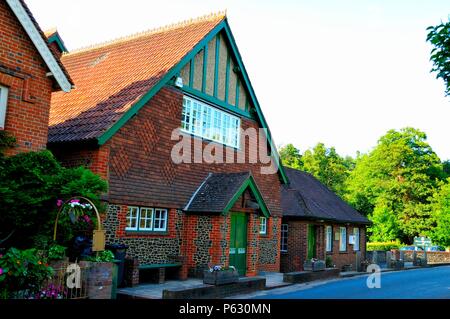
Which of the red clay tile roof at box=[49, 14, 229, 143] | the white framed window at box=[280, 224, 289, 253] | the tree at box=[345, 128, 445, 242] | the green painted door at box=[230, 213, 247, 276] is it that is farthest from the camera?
the tree at box=[345, 128, 445, 242]

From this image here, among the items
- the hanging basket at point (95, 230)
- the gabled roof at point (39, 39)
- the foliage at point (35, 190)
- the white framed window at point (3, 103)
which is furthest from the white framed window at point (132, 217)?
the white framed window at point (3, 103)

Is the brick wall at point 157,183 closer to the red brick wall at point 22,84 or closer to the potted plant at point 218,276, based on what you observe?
the red brick wall at point 22,84

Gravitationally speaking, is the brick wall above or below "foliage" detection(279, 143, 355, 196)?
below

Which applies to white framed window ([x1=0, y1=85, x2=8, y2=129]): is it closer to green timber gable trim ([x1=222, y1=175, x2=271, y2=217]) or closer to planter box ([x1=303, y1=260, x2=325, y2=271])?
green timber gable trim ([x1=222, y1=175, x2=271, y2=217])

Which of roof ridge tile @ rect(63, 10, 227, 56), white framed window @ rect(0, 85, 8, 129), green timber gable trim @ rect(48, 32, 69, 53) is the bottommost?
white framed window @ rect(0, 85, 8, 129)

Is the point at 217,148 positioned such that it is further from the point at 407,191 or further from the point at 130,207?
the point at 407,191

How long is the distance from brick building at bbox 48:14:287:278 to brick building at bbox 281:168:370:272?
9.89 ft

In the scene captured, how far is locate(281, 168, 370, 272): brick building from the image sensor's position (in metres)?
24.8

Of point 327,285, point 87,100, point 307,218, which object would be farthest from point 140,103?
point 307,218

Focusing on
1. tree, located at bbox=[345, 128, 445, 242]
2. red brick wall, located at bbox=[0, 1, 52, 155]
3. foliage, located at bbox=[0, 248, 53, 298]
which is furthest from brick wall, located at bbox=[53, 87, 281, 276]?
tree, located at bbox=[345, 128, 445, 242]

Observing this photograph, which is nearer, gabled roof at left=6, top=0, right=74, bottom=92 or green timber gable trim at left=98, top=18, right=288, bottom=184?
gabled roof at left=6, top=0, right=74, bottom=92

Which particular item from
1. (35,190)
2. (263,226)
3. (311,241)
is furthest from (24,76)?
(311,241)

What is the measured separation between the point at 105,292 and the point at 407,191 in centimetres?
4625

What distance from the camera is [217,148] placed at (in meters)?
20.0
